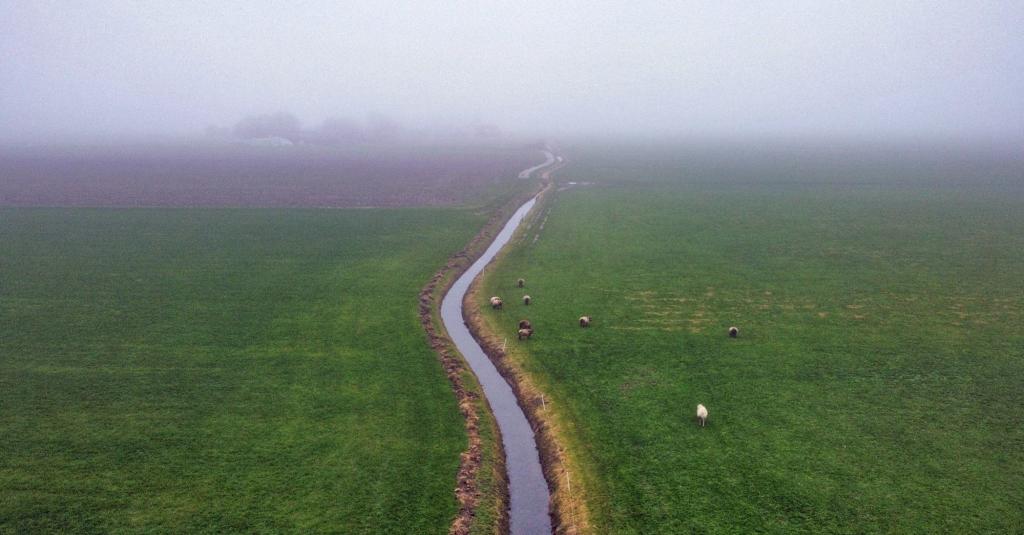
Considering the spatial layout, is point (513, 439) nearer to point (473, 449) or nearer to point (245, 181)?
point (473, 449)

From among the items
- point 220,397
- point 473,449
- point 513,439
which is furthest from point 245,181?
point 473,449

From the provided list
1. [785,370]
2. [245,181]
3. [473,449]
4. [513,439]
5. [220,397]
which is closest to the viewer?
[473,449]

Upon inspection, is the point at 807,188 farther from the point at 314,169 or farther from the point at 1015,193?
the point at 314,169

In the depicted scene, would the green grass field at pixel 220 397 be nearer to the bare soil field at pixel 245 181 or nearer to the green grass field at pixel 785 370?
the green grass field at pixel 785 370

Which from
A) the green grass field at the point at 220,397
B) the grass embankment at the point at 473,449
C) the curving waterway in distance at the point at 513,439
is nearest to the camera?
the green grass field at the point at 220,397

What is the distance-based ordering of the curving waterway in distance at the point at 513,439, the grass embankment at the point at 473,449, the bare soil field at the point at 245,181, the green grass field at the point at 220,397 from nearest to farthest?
the green grass field at the point at 220,397 < the grass embankment at the point at 473,449 < the curving waterway in distance at the point at 513,439 < the bare soil field at the point at 245,181

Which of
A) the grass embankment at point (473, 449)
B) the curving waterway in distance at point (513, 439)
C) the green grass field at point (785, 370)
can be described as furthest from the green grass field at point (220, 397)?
the green grass field at point (785, 370)

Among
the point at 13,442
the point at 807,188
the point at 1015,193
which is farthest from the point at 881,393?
the point at 1015,193
